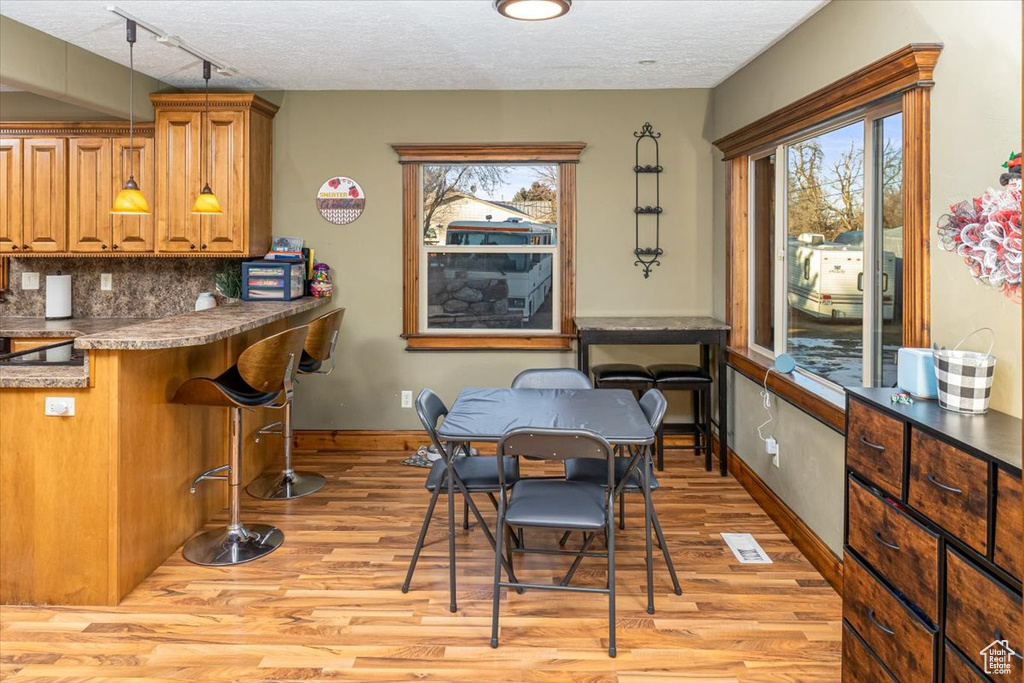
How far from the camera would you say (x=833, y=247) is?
3.50 m

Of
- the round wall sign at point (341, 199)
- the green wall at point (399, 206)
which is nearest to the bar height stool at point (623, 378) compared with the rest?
the green wall at point (399, 206)

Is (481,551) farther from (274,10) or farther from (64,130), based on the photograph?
(64,130)

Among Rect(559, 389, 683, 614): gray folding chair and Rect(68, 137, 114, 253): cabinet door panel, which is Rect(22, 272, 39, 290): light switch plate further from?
Rect(559, 389, 683, 614): gray folding chair

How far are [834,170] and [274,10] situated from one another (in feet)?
9.02

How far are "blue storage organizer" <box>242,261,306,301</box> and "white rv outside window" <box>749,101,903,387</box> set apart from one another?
9.89 ft

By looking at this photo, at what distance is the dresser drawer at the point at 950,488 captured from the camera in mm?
1654

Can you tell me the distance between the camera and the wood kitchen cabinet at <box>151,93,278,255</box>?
15.7 ft

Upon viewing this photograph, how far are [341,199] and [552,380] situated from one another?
2.25m

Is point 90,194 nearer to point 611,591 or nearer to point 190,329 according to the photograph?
point 190,329

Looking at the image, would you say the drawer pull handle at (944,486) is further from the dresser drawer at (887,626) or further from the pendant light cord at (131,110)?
the pendant light cord at (131,110)

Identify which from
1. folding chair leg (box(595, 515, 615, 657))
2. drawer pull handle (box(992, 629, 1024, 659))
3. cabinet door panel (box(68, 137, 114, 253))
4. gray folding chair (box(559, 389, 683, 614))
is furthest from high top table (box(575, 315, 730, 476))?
cabinet door panel (box(68, 137, 114, 253))

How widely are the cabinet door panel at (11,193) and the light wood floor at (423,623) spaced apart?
2.97 m

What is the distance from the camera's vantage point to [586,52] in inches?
164

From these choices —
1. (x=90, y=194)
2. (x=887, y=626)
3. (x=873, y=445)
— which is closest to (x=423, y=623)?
(x=887, y=626)
